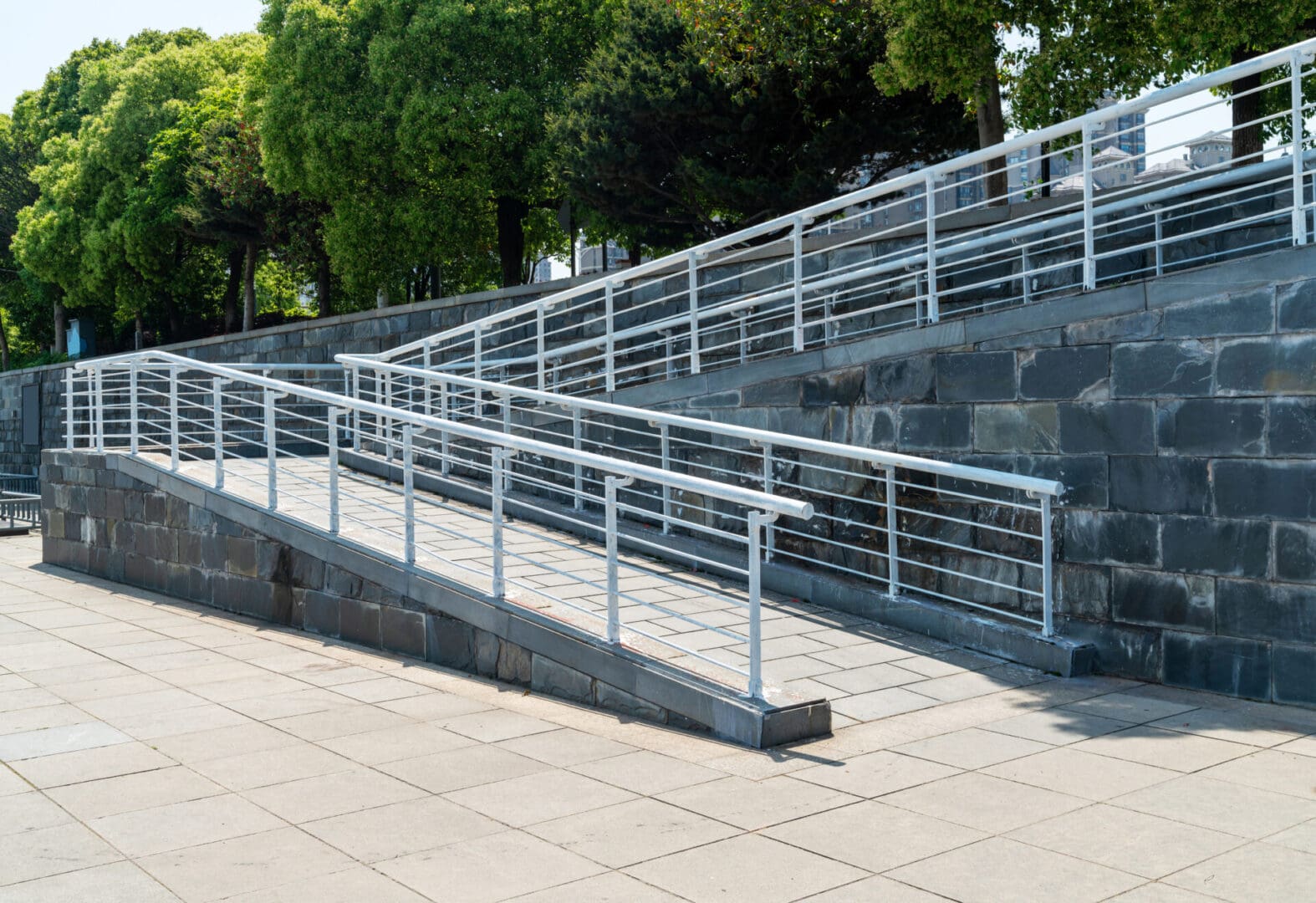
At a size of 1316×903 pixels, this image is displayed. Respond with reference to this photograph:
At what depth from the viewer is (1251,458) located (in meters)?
6.45

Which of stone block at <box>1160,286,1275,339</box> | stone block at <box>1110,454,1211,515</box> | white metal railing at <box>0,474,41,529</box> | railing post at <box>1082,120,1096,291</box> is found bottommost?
white metal railing at <box>0,474,41,529</box>

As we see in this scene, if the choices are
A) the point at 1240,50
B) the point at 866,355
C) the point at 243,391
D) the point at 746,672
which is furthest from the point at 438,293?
the point at 746,672

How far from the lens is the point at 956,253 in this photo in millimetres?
9961

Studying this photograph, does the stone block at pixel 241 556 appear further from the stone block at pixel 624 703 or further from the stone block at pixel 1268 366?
the stone block at pixel 1268 366

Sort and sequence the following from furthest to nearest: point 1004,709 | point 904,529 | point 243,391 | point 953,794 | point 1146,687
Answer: point 243,391 < point 904,529 < point 1146,687 < point 1004,709 < point 953,794

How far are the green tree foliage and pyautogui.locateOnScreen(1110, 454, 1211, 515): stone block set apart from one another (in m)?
12.2

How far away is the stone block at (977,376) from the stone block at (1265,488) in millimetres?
1420

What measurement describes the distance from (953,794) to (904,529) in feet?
11.9

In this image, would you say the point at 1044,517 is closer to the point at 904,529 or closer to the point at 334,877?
the point at 904,529

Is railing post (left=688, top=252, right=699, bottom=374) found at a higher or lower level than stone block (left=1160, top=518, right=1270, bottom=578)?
higher

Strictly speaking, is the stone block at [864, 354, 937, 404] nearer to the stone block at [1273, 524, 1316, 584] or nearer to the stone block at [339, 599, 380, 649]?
the stone block at [1273, 524, 1316, 584]

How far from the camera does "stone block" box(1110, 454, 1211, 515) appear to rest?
6.67m

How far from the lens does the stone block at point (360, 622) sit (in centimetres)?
832

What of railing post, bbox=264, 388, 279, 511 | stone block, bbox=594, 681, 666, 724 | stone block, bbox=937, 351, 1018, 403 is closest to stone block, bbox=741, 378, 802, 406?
stone block, bbox=937, 351, 1018, 403
